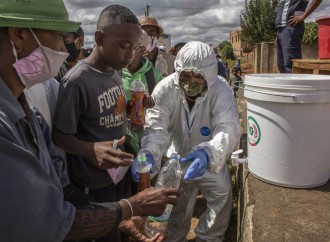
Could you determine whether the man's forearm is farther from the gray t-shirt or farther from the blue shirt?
the gray t-shirt

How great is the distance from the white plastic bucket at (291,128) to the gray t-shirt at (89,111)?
3.10ft

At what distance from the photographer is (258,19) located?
2222 cm

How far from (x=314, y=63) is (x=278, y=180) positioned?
183 cm

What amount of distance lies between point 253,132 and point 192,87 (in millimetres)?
676

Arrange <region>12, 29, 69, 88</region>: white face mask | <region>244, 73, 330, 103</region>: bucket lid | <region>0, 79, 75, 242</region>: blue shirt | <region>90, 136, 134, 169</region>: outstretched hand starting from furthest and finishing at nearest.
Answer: <region>244, 73, 330, 103</region>: bucket lid, <region>90, 136, 134, 169</region>: outstretched hand, <region>12, 29, 69, 88</region>: white face mask, <region>0, 79, 75, 242</region>: blue shirt

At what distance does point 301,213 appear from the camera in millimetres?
1984

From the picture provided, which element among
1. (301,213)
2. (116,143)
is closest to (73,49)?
(116,143)

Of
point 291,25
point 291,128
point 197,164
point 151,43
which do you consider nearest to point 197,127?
point 197,164

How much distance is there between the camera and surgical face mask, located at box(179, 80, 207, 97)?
2.73 meters

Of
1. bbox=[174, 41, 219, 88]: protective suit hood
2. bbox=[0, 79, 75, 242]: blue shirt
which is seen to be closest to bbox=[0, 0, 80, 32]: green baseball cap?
bbox=[0, 79, 75, 242]: blue shirt

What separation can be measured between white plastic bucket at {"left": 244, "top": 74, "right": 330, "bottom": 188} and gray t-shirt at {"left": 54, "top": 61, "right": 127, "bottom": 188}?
0.95 m

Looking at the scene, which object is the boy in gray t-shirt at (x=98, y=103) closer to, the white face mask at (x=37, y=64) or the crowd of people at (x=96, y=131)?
the crowd of people at (x=96, y=131)

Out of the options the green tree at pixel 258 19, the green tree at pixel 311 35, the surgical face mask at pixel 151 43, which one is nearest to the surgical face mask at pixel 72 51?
the surgical face mask at pixel 151 43

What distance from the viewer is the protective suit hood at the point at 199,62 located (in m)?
2.62
